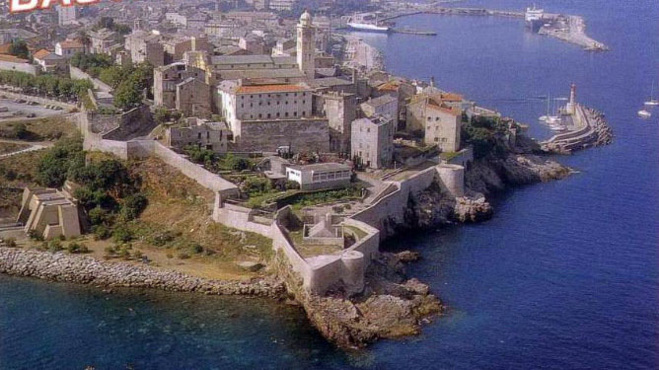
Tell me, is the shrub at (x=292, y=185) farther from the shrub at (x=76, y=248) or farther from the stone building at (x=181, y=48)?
the stone building at (x=181, y=48)

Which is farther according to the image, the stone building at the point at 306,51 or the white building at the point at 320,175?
the stone building at the point at 306,51

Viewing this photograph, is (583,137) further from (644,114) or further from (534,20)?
(534,20)

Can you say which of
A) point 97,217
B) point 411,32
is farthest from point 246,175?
point 411,32

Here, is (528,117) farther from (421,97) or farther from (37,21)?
(37,21)

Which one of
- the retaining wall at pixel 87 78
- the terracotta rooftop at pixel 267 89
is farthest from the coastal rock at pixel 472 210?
the retaining wall at pixel 87 78

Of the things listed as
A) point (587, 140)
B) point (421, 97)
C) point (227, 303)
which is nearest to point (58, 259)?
point (227, 303)

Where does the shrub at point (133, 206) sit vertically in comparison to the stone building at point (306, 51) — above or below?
below
